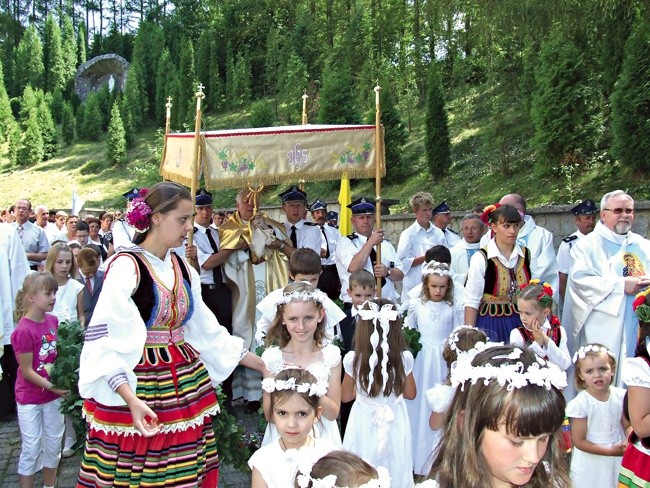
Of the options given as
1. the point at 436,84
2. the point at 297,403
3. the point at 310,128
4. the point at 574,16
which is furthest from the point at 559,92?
the point at 297,403

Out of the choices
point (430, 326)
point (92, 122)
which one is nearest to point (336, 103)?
point (430, 326)

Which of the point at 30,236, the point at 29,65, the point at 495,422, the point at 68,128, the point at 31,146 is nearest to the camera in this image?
the point at 495,422

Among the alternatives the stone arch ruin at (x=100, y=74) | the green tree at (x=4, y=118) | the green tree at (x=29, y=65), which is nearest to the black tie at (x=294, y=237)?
the green tree at (x=4, y=118)

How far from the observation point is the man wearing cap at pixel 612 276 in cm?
585

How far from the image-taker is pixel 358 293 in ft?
18.0

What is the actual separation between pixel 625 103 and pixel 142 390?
9243 mm

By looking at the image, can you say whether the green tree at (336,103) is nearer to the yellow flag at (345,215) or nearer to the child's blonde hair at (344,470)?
the yellow flag at (345,215)

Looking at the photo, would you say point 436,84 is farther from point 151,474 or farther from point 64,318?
point 151,474

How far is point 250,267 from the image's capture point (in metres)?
7.38

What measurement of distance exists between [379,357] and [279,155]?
9.31 ft

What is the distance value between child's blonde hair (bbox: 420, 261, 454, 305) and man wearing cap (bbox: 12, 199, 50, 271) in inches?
218

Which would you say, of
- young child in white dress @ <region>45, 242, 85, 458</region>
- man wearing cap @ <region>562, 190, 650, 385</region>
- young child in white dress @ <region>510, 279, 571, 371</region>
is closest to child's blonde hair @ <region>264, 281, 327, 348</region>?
young child in white dress @ <region>510, 279, 571, 371</region>

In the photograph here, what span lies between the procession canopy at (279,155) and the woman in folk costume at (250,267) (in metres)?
0.62

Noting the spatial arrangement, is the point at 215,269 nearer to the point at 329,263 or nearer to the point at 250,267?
the point at 250,267
